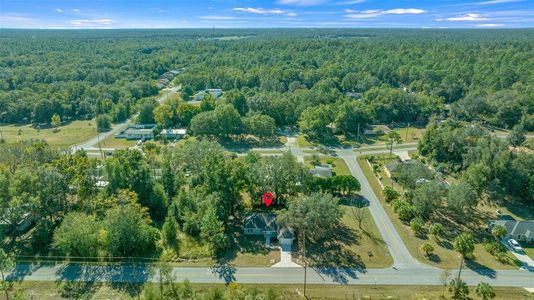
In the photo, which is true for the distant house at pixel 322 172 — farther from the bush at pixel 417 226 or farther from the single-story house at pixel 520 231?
the single-story house at pixel 520 231

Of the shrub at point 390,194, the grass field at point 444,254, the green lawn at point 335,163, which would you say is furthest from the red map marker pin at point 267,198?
the shrub at point 390,194

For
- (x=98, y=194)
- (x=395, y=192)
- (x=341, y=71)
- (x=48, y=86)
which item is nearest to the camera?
(x=98, y=194)

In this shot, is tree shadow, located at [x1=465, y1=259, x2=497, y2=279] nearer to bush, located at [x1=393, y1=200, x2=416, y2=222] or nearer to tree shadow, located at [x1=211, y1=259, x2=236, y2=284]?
bush, located at [x1=393, y1=200, x2=416, y2=222]

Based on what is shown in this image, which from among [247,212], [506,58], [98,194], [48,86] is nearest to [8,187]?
[98,194]

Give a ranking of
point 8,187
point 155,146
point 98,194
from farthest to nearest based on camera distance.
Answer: point 155,146 → point 98,194 → point 8,187

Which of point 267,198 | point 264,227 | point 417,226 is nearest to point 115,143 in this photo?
Result: point 267,198

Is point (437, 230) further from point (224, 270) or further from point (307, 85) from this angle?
point (307, 85)

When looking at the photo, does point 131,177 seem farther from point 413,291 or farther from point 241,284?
point 413,291
